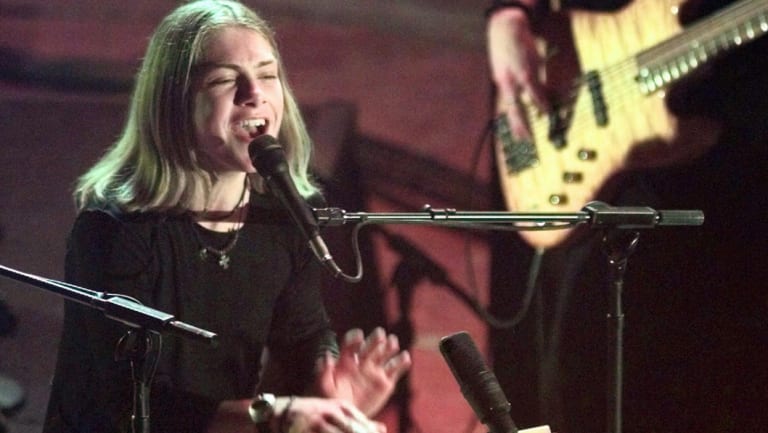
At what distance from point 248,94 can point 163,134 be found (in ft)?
0.63

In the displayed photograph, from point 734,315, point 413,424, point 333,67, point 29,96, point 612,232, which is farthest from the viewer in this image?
point 734,315

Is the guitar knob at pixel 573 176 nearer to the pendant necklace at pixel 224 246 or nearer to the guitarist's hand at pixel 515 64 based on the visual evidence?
the guitarist's hand at pixel 515 64

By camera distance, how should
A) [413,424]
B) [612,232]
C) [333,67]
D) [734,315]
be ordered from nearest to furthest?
[612,232] → [333,67] → [413,424] → [734,315]

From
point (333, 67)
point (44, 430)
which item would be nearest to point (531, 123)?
point (333, 67)

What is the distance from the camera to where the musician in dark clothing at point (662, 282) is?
7.33 ft

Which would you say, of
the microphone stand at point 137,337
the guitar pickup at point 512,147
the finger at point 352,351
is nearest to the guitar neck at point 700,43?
the guitar pickup at point 512,147

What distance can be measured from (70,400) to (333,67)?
35.5 inches

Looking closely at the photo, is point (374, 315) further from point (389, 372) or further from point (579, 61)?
point (579, 61)

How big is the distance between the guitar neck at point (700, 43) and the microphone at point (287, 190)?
104 cm

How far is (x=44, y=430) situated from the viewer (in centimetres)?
188

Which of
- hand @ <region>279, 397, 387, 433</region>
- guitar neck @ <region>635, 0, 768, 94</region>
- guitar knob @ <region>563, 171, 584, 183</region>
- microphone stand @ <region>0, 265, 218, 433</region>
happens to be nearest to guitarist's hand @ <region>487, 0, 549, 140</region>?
guitar knob @ <region>563, 171, 584, 183</region>

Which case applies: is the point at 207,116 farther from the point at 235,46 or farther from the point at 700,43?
the point at 700,43

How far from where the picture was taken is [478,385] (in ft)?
4.63

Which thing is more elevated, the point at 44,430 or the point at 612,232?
the point at 612,232
